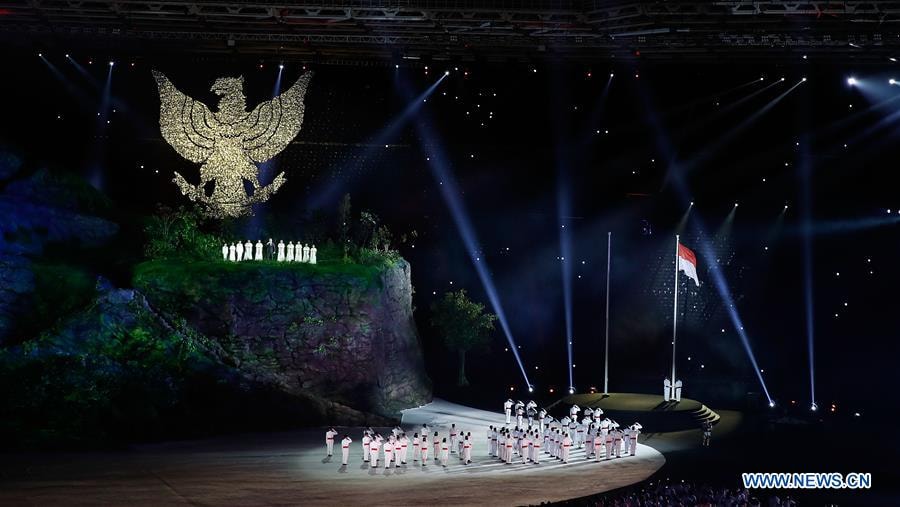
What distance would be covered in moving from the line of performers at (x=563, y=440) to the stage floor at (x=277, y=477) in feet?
1.04

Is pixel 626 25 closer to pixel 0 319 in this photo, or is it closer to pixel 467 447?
pixel 467 447

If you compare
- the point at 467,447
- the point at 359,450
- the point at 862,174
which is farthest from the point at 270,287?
the point at 862,174

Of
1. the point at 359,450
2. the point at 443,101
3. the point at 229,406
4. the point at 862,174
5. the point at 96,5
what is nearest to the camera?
the point at 359,450

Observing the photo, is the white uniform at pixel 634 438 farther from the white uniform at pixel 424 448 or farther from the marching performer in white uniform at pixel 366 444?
the marching performer in white uniform at pixel 366 444

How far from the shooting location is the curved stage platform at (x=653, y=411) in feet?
92.5

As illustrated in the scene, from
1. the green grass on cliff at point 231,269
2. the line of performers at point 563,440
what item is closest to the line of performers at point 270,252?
the green grass on cliff at point 231,269

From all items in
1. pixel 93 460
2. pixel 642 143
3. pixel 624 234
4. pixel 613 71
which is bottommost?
pixel 93 460

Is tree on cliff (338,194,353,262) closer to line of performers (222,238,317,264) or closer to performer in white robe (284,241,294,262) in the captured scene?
line of performers (222,238,317,264)

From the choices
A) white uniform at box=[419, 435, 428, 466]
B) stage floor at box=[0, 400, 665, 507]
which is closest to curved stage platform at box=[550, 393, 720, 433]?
stage floor at box=[0, 400, 665, 507]

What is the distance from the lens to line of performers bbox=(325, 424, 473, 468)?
22.9 meters

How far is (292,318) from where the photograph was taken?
2895 cm

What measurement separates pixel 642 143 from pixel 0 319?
21020 mm

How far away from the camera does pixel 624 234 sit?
36.5m

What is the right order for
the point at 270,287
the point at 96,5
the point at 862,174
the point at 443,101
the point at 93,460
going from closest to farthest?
the point at 93,460, the point at 270,287, the point at 96,5, the point at 862,174, the point at 443,101
